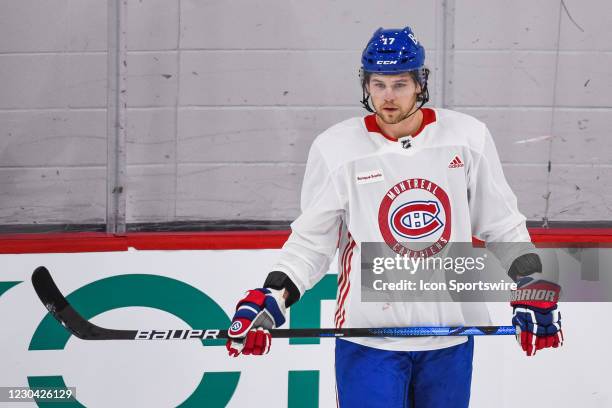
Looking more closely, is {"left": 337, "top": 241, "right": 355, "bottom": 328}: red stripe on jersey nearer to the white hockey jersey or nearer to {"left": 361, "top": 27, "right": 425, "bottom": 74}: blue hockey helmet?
the white hockey jersey

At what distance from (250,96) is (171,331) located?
948 mm

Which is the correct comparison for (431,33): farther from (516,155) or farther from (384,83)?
(384,83)

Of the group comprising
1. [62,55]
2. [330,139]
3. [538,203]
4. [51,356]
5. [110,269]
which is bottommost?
[51,356]

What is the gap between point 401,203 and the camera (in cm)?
246

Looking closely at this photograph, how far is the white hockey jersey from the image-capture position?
2459 mm

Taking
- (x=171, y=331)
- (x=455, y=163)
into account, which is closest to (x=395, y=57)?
(x=455, y=163)

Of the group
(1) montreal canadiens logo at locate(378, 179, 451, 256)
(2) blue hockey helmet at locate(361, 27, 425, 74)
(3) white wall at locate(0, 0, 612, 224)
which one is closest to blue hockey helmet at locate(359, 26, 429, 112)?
(2) blue hockey helmet at locate(361, 27, 425, 74)

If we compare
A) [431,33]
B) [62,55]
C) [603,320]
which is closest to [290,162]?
[431,33]

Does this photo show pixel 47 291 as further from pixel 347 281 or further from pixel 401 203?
A: pixel 401 203

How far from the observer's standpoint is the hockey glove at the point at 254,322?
2.35 meters

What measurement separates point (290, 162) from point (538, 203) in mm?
827

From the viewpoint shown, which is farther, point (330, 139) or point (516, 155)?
point (516, 155)

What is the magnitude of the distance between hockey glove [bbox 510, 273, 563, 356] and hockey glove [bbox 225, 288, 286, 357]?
1.91ft

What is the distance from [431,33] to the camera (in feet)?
10.8
